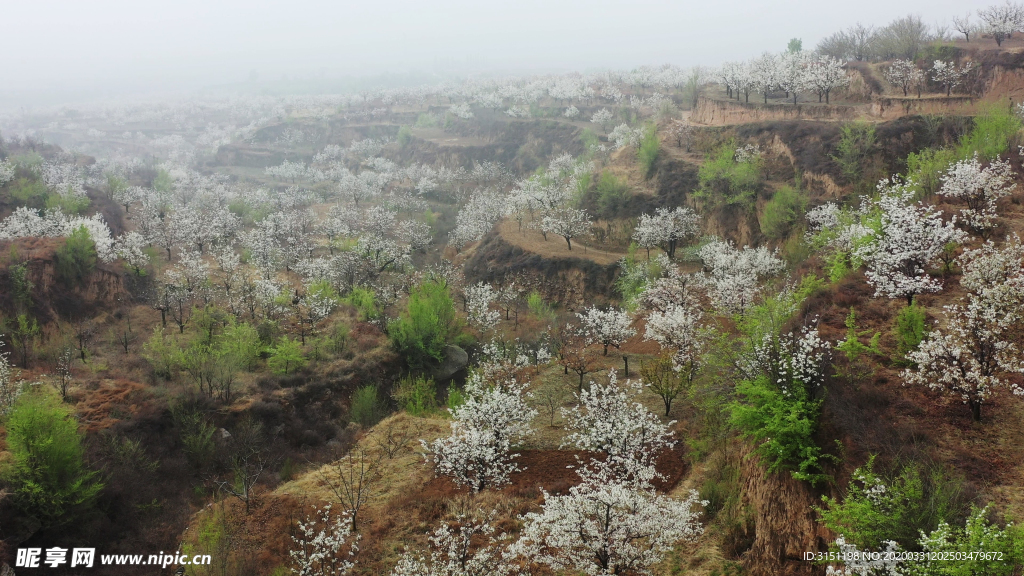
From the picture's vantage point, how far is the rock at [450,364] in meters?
54.1

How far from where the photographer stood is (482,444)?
2705cm

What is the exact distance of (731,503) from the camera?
861 inches

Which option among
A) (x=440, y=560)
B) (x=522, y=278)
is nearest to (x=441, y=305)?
(x=522, y=278)

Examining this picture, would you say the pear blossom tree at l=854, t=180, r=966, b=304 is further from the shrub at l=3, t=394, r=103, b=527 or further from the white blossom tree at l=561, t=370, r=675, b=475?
the shrub at l=3, t=394, r=103, b=527

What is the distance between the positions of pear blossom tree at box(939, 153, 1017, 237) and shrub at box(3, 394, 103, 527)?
50.2 metres

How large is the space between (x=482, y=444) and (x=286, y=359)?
85.7ft

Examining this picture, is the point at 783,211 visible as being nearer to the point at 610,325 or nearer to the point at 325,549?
the point at 610,325

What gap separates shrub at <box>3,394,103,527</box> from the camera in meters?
26.8

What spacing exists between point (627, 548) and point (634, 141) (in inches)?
3300

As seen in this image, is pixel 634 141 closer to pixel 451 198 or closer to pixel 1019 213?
pixel 451 198

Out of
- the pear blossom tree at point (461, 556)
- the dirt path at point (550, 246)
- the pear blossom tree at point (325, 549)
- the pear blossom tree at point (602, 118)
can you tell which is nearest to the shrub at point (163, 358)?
the pear blossom tree at point (325, 549)

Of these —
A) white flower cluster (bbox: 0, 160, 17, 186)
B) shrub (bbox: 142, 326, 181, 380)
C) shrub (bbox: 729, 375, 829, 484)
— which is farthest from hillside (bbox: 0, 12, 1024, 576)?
white flower cluster (bbox: 0, 160, 17, 186)

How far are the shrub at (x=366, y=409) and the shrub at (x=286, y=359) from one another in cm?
647

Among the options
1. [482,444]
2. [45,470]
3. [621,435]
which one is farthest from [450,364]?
[45,470]
